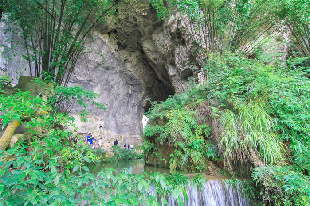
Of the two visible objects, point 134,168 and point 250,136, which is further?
point 134,168

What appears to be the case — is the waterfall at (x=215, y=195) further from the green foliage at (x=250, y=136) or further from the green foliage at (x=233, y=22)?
the green foliage at (x=233, y=22)

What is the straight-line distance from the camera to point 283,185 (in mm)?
2766

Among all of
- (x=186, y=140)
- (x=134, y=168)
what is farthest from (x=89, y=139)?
(x=186, y=140)

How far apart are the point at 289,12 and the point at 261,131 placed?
5.08 metres

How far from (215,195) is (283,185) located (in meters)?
1.10

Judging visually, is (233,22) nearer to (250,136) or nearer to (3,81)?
(250,136)

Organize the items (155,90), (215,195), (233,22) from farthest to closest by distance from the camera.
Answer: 1. (155,90)
2. (233,22)
3. (215,195)

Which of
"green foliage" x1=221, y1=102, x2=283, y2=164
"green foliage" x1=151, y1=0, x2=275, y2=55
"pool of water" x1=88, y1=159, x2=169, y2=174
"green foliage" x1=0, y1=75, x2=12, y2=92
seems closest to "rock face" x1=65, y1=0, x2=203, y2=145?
"green foliage" x1=151, y1=0, x2=275, y2=55

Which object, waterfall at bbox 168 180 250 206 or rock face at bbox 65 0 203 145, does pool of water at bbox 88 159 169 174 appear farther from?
rock face at bbox 65 0 203 145

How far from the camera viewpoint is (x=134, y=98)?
52.0ft

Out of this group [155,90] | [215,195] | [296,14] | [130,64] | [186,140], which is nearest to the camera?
[215,195]

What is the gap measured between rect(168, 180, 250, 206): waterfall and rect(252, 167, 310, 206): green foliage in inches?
16.2

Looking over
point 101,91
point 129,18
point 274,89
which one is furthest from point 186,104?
point 101,91

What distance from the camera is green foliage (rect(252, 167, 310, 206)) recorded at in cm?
260
